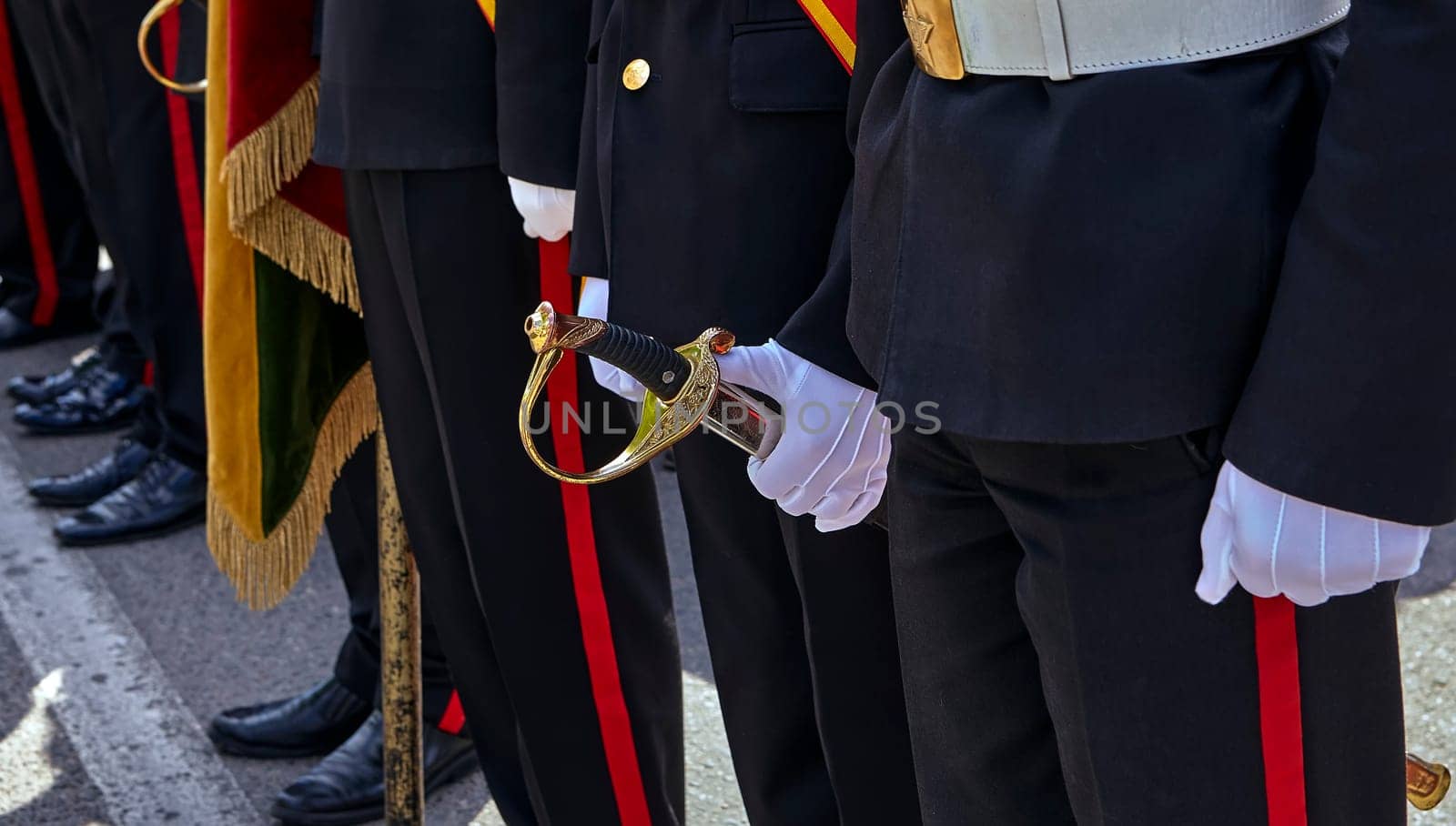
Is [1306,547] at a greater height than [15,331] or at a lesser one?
greater

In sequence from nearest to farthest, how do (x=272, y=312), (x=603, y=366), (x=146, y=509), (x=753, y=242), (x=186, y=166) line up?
(x=753, y=242) < (x=603, y=366) < (x=272, y=312) < (x=186, y=166) < (x=146, y=509)

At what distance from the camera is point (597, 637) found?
1.76 meters

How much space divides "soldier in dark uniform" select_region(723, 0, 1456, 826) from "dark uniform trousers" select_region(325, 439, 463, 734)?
57.4 inches

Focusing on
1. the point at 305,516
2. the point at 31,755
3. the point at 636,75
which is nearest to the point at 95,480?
the point at 31,755

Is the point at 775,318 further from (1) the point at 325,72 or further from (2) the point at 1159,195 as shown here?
(1) the point at 325,72

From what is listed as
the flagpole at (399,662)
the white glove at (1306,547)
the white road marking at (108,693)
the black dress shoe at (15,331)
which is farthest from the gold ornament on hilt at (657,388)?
the black dress shoe at (15,331)

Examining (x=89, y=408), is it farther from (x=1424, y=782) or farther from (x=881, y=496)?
(x=1424, y=782)

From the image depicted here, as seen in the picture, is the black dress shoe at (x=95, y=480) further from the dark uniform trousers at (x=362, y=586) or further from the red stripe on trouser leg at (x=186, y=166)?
the dark uniform trousers at (x=362, y=586)

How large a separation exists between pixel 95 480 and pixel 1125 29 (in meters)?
2.93

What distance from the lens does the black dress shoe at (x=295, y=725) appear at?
2.36 m

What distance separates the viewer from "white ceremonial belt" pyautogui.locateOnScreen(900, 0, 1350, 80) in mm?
866

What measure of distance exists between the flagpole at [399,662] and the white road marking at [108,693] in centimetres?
44

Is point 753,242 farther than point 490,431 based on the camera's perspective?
No

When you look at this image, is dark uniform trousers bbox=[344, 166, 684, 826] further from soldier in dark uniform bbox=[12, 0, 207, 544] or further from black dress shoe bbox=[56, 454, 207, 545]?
black dress shoe bbox=[56, 454, 207, 545]
